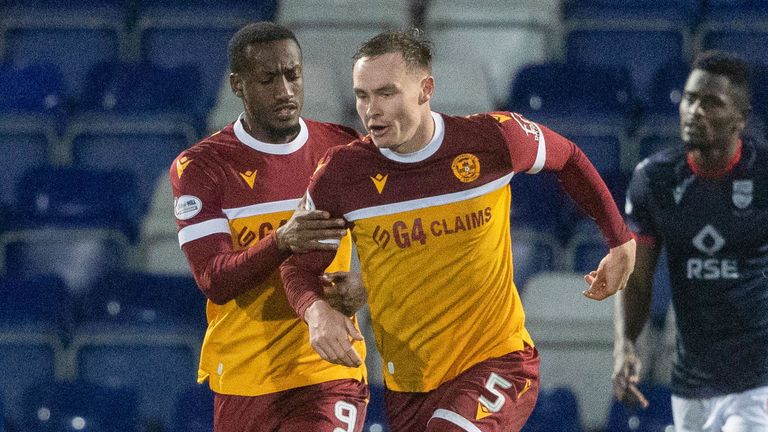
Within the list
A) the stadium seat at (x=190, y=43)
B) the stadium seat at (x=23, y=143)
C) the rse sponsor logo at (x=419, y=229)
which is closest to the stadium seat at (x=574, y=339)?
the rse sponsor logo at (x=419, y=229)

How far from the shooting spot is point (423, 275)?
3.96 meters

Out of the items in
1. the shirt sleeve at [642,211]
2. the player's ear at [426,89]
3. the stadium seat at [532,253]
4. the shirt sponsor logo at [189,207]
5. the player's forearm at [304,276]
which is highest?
the player's ear at [426,89]

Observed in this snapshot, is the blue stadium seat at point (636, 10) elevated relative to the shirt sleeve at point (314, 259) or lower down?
elevated

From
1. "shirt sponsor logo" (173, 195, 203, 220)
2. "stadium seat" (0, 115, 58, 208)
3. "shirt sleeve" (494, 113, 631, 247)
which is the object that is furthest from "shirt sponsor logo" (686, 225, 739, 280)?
"stadium seat" (0, 115, 58, 208)

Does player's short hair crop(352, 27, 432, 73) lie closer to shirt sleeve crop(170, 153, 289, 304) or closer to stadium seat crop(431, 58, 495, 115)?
shirt sleeve crop(170, 153, 289, 304)

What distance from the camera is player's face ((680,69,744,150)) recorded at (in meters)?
4.96

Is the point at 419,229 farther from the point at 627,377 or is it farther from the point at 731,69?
the point at 731,69

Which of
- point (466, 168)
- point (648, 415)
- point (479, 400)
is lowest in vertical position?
point (648, 415)

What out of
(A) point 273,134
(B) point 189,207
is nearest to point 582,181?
→ (A) point 273,134

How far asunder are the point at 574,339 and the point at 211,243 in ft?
9.67

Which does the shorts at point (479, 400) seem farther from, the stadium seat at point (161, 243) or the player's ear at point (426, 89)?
the stadium seat at point (161, 243)

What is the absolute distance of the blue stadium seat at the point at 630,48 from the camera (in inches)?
332

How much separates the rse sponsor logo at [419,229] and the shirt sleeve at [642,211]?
1402mm

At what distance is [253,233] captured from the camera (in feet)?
14.0
